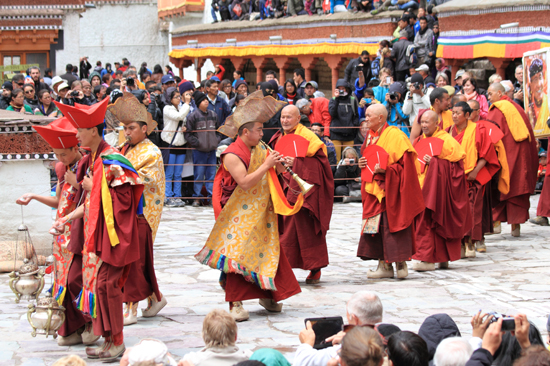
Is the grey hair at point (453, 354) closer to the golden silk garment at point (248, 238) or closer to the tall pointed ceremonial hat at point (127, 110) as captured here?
the golden silk garment at point (248, 238)

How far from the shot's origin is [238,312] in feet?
18.4

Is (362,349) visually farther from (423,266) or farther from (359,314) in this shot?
(423,266)

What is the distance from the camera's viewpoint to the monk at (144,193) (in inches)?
212

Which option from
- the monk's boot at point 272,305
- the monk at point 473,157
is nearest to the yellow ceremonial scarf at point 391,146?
the monk at point 473,157

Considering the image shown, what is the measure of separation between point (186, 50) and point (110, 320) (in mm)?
23924

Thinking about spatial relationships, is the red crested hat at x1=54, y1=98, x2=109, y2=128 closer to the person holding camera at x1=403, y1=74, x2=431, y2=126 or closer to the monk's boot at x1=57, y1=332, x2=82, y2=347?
the monk's boot at x1=57, y1=332, x2=82, y2=347

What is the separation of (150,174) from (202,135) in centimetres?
601

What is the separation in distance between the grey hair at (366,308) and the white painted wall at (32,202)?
4.68 m

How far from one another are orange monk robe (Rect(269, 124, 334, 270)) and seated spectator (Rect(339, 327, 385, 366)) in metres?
3.64

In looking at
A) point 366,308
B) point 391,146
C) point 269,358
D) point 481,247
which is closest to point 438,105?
point 391,146

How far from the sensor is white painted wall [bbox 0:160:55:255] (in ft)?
25.1

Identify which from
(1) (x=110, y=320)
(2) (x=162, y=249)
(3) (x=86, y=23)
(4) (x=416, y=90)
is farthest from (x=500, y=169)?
(3) (x=86, y=23)

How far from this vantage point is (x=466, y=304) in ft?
20.3

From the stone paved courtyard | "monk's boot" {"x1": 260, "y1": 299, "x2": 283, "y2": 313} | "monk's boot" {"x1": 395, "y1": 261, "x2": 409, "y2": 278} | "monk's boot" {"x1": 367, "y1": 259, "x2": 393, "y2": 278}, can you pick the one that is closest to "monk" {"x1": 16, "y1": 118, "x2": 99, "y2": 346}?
the stone paved courtyard
